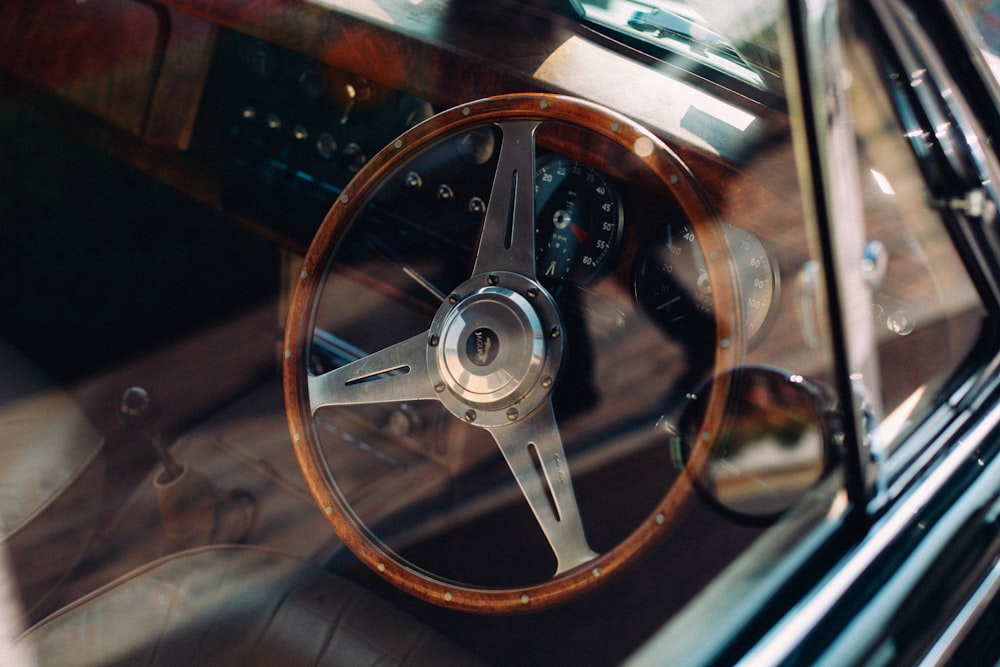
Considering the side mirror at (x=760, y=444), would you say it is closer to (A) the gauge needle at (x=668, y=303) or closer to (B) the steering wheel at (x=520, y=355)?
(B) the steering wheel at (x=520, y=355)

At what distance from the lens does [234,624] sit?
1.38 m

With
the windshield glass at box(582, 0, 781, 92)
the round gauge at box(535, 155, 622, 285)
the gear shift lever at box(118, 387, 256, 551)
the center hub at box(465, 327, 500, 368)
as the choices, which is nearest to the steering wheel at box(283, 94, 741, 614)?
the center hub at box(465, 327, 500, 368)

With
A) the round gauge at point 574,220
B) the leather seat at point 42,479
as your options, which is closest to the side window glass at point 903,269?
the round gauge at point 574,220

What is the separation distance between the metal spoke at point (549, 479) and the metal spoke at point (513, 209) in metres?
0.21

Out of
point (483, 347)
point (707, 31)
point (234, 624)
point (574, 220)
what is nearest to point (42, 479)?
point (234, 624)

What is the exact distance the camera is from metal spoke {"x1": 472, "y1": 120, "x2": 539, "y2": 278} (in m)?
1.18

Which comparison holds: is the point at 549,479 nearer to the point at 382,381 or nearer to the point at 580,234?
the point at 382,381

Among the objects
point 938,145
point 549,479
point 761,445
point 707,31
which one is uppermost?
point 707,31

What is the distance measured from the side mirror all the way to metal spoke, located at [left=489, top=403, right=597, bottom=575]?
0.17 meters

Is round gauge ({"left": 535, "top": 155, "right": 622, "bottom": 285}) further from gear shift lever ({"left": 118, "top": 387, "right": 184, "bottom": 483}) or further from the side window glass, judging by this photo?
Result: gear shift lever ({"left": 118, "top": 387, "right": 184, "bottom": 483})

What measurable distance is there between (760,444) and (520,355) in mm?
365

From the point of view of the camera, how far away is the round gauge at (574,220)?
1.34 meters

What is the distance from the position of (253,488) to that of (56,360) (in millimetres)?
754

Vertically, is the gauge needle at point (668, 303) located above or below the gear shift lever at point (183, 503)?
above
